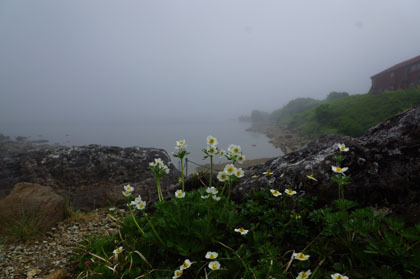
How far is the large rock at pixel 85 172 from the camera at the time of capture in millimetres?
6496

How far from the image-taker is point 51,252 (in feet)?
12.2

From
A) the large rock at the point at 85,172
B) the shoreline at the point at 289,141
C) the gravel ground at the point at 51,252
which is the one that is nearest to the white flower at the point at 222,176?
the gravel ground at the point at 51,252

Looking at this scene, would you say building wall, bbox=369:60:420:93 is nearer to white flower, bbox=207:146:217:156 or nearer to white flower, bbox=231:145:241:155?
white flower, bbox=231:145:241:155

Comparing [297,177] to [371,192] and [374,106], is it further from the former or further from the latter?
[374,106]

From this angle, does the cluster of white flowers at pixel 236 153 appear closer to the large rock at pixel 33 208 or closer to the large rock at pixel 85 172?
the large rock at pixel 33 208

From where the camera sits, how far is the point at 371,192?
2574 millimetres

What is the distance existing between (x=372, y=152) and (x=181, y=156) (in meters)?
2.26

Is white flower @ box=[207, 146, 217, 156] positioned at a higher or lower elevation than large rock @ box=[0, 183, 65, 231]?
higher

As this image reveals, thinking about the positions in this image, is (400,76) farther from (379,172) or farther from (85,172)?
(85,172)

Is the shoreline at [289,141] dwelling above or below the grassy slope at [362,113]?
below

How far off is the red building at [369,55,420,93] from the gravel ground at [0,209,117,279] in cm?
4096

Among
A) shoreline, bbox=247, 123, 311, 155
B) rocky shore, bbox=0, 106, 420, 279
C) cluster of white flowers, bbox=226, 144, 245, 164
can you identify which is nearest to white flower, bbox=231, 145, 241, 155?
cluster of white flowers, bbox=226, 144, 245, 164

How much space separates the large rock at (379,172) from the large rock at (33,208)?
13.4ft

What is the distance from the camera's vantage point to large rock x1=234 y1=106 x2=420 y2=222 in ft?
8.04
